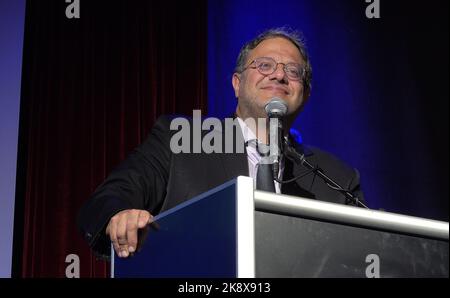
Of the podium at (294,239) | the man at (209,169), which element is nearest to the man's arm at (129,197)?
the man at (209,169)

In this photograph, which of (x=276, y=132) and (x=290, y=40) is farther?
(x=290, y=40)

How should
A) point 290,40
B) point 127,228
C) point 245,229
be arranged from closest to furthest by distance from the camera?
point 245,229 < point 127,228 < point 290,40

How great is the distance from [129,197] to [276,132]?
0.43 m

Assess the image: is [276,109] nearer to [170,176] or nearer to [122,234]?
[170,176]

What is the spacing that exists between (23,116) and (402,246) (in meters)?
2.26

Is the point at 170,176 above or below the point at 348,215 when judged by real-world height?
above

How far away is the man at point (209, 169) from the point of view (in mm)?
1320

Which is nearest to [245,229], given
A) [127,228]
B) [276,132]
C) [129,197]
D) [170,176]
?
[127,228]

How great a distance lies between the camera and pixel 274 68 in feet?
6.78

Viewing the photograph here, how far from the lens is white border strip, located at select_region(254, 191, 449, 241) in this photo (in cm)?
88

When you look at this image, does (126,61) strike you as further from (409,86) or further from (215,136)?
(409,86)

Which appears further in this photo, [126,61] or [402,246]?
[126,61]
